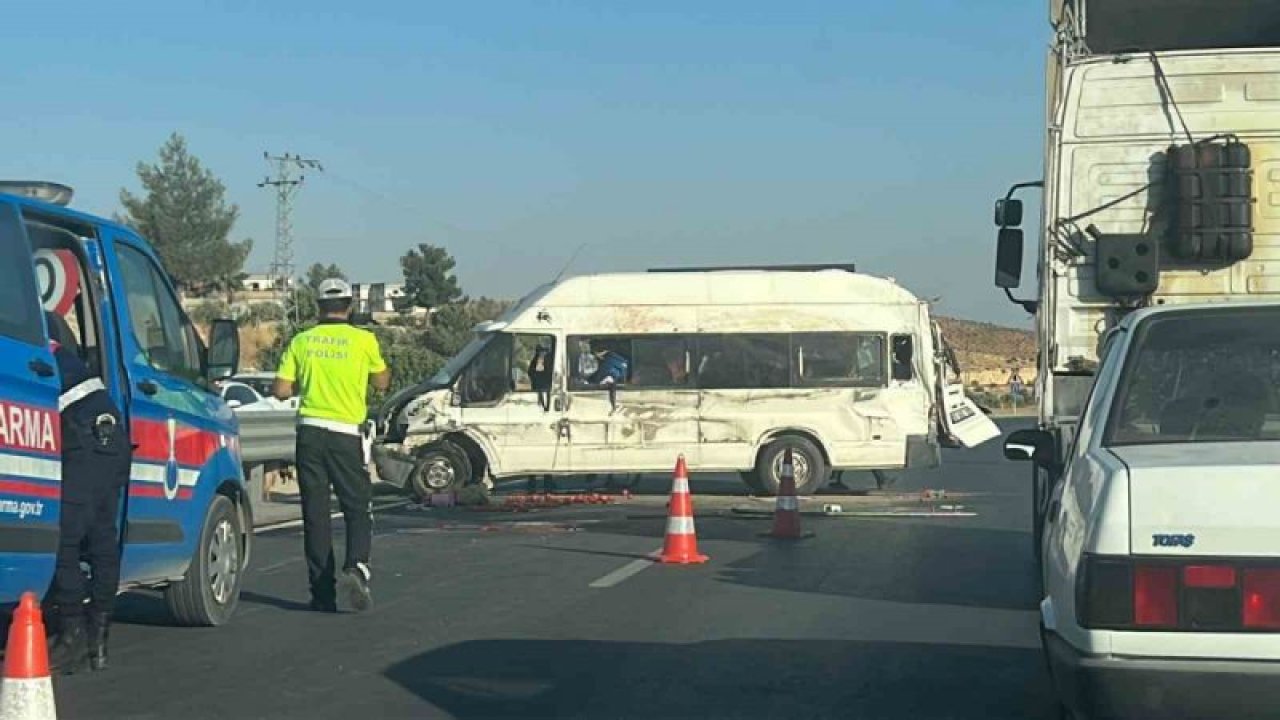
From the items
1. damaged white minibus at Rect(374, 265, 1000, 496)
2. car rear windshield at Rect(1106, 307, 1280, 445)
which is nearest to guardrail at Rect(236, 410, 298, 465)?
damaged white minibus at Rect(374, 265, 1000, 496)

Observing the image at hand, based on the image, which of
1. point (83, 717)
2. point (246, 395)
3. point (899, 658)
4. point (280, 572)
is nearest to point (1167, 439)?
point (899, 658)

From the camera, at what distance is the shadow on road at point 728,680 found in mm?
7234

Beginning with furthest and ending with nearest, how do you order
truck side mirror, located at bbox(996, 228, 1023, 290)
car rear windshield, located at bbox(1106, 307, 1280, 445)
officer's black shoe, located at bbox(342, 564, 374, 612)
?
truck side mirror, located at bbox(996, 228, 1023, 290) < officer's black shoe, located at bbox(342, 564, 374, 612) < car rear windshield, located at bbox(1106, 307, 1280, 445)

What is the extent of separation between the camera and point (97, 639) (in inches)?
315

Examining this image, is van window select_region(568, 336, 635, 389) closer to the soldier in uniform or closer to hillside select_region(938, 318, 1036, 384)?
the soldier in uniform

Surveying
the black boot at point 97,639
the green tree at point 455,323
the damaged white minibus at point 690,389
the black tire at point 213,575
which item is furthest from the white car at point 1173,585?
the green tree at point 455,323

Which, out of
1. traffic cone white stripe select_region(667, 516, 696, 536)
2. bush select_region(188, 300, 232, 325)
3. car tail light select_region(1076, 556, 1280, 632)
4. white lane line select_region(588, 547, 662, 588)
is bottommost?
white lane line select_region(588, 547, 662, 588)

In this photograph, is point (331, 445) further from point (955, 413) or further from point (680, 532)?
point (955, 413)

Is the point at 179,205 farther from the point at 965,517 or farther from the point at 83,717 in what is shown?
the point at 83,717

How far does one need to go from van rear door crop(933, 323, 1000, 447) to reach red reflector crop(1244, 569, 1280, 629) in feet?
54.9

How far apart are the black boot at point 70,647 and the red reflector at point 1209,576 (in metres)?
5.25

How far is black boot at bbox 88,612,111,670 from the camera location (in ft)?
26.0

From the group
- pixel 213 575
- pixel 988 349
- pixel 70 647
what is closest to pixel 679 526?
pixel 213 575

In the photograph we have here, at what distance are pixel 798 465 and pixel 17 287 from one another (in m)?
14.7
